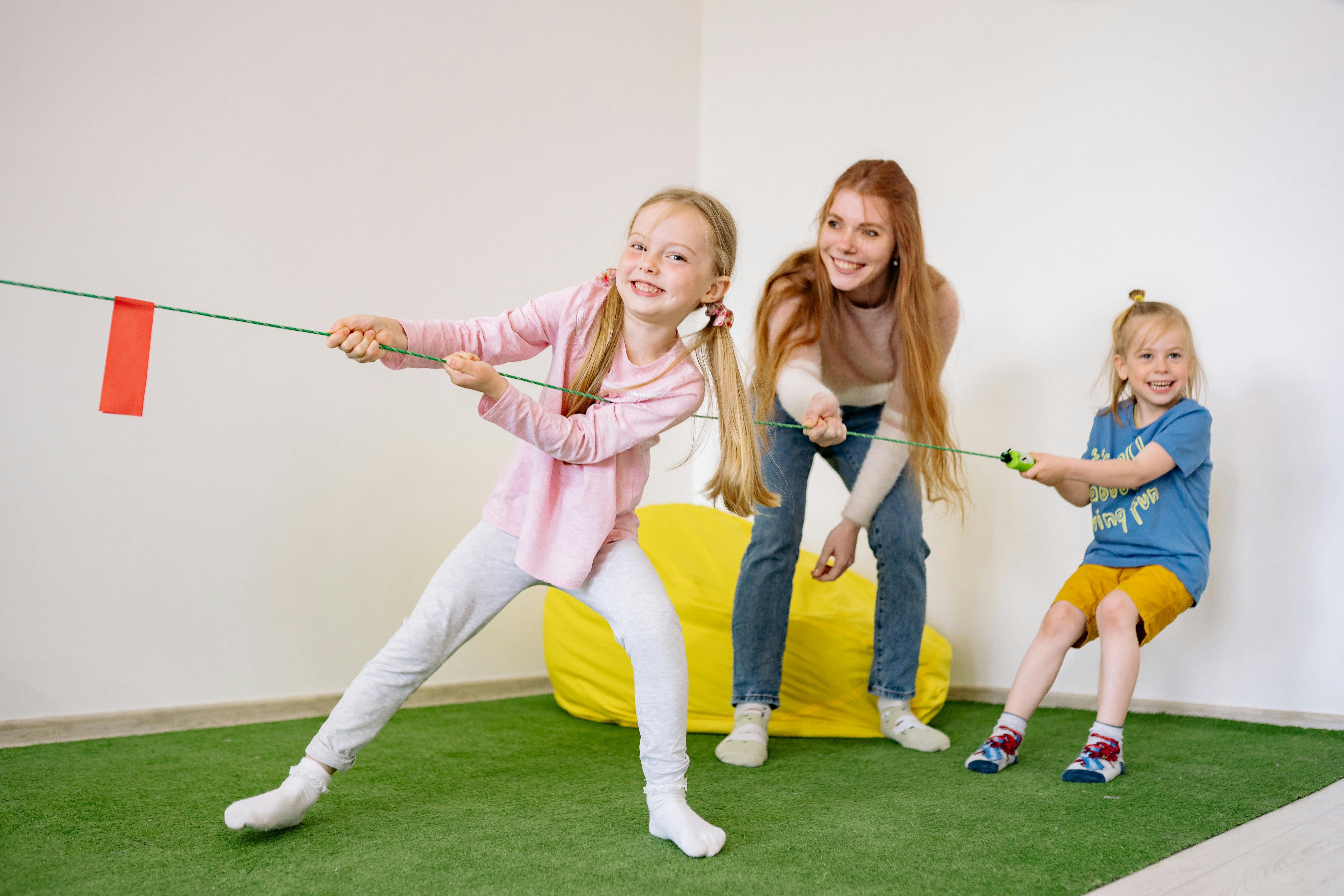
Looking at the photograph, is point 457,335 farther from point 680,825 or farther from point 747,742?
point 747,742

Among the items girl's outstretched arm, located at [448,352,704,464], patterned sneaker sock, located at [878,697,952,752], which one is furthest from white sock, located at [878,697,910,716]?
girl's outstretched arm, located at [448,352,704,464]

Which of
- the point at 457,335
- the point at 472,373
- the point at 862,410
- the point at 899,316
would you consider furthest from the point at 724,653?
the point at 472,373

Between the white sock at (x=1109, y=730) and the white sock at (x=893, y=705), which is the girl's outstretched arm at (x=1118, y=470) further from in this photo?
the white sock at (x=893, y=705)

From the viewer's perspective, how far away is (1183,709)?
2.38 metres

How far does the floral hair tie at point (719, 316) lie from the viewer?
5.11ft

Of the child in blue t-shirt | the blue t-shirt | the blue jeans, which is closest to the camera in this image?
the child in blue t-shirt

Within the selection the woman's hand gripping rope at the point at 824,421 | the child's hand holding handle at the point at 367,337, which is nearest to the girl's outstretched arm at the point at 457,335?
the child's hand holding handle at the point at 367,337

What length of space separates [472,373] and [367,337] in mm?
158

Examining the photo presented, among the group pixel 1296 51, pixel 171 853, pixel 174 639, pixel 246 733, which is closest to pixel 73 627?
pixel 174 639

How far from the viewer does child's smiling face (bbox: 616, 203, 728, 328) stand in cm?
150

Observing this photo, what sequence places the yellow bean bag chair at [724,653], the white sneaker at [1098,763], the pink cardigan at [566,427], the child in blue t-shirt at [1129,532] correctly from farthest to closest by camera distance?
1. the yellow bean bag chair at [724,653]
2. the child in blue t-shirt at [1129,532]
3. the white sneaker at [1098,763]
4. the pink cardigan at [566,427]

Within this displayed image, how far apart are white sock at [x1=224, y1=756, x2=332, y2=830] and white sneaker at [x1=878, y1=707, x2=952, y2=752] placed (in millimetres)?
1157

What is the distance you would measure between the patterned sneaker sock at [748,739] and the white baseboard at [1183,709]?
0.71 metres

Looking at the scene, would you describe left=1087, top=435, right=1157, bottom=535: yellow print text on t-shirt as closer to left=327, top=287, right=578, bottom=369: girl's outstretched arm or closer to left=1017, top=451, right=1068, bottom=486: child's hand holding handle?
left=1017, top=451, right=1068, bottom=486: child's hand holding handle
